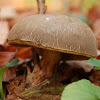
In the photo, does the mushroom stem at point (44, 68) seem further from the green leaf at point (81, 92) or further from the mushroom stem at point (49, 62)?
the green leaf at point (81, 92)

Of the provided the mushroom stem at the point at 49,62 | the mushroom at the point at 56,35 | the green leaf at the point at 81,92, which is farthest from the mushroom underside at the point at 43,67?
the green leaf at the point at 81,92

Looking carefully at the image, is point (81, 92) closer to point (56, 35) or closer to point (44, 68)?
point (56, 35)

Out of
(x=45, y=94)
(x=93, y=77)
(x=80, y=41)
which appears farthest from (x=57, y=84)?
(x=80, y=41)

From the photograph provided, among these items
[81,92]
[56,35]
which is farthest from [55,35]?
[81,92]

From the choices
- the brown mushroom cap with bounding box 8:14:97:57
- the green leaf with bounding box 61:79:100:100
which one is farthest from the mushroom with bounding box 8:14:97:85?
the green leaf with bounding box 61:79:100:100

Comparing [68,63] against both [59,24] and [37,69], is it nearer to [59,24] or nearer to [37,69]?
→ [37,69]

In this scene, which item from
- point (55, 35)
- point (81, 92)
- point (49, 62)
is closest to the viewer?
point (81, 92)
